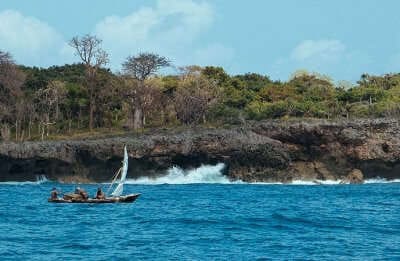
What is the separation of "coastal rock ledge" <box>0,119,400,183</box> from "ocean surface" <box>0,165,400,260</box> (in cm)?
1750

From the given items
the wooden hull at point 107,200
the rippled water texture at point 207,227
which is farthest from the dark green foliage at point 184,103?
the wooden hull at point 107,200

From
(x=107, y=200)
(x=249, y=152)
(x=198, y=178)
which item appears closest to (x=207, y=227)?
(x=107, y=200)

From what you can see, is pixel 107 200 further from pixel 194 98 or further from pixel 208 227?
pixel 194 98

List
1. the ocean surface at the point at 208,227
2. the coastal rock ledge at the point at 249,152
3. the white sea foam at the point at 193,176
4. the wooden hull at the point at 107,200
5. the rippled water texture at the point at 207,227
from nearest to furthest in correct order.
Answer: the ocean surface at the point at 208,227 → the rippled water texture at the point at 207,227 → the wooden hull at the point at 107,200 → the coastal rock ledge at the point at 249,152 → the white sea foam at the point at 193,176

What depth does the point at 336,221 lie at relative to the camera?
45.9m

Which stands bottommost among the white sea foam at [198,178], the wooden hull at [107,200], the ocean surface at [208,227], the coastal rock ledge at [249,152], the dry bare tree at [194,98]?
the ocean surface at [208,227]

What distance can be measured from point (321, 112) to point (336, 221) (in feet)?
180

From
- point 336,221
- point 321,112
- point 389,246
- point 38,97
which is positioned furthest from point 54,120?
point 389,246

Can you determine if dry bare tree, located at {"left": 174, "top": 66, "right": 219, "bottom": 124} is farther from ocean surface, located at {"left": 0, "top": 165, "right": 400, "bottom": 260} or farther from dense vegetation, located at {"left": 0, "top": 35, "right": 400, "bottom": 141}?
ocean surface, located at {"left": 0, "top": 165, "right": 400, "bottom": 260}

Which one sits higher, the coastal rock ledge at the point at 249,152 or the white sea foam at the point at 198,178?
the coastal rock ledge at the point at 249,152

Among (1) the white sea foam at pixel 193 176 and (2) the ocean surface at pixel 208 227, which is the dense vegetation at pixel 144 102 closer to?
(1) the white sea foam at pixel 193 176

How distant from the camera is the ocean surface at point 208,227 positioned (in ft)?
113

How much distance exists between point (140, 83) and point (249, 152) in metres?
21.9

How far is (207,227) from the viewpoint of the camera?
4331cm
